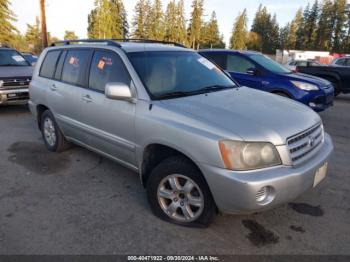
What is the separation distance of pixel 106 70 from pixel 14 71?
5781 mm

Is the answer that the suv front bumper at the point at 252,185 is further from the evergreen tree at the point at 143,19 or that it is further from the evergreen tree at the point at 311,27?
the evergreen tree at the point at 311,27

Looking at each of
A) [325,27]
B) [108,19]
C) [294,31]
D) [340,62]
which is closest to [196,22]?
[108,19]

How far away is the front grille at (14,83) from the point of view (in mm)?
7799

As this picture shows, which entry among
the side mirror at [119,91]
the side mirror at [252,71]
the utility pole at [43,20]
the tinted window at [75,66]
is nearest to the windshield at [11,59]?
the tinted window at [75,66]

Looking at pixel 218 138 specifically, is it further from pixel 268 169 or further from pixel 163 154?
pixel 163 154

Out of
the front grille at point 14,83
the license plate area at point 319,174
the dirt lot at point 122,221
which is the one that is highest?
the front grille at point 14,83

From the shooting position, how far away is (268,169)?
2598 millimetres

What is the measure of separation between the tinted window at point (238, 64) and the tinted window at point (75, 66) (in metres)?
4.60

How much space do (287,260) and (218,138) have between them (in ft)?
3.86

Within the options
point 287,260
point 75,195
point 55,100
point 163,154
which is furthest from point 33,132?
point 287,260

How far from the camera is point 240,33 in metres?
82.9

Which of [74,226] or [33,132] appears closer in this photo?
[74,226]

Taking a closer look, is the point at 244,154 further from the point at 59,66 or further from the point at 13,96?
the point at 13,96

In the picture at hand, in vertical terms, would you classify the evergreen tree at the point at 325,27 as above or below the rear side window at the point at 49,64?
above
